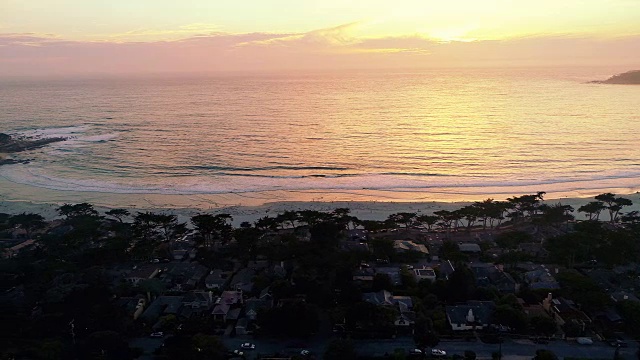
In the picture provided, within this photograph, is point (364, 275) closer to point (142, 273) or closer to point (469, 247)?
point (469, 247)

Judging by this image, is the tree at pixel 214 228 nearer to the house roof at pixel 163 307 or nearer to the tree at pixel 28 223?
the house roof at pixel 163 307

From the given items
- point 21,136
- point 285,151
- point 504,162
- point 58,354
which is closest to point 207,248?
point 58,354

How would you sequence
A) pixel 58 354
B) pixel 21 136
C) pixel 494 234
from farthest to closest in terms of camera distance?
pixel 21 136 < pixel 494 234 < pixel 58 354

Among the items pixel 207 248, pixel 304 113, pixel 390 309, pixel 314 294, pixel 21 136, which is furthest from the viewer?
pixel 304 113

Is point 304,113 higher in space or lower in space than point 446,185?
higher

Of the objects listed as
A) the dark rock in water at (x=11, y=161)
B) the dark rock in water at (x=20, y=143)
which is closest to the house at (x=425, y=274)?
the dark rock in water at (x=11, y=161)

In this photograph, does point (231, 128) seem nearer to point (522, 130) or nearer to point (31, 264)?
point (522, 130)

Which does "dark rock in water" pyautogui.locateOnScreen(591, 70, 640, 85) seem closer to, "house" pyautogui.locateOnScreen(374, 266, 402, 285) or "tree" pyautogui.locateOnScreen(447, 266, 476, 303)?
"house" pyautogui.locateOnScreen(374, 266, 402, 285)
